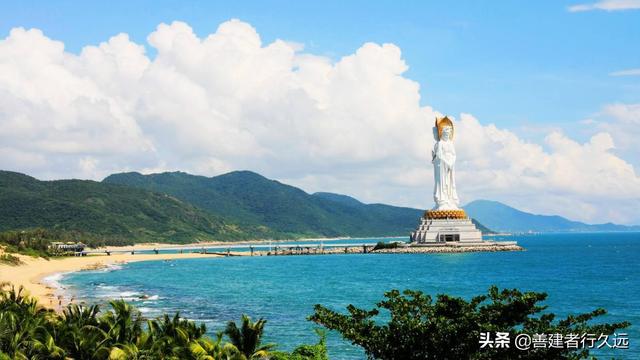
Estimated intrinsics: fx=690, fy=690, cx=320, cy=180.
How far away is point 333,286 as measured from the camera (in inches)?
3637

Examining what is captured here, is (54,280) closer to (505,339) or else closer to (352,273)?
(352,273)

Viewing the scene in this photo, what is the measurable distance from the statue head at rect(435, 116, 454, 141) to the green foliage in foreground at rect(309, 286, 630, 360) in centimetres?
14129

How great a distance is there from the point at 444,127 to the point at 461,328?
14358 cm

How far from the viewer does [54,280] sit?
99.1 metres

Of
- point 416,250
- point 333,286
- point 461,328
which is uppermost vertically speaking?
point 416,250

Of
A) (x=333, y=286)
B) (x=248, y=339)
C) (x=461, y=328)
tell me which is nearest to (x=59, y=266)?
(x=333, y=286)

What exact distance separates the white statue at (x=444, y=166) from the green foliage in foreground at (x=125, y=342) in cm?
13565

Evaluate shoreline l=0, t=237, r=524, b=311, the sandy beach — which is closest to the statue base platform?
shoreline l=0, t=237, r=524, b=311

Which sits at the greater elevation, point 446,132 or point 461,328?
point 446,132

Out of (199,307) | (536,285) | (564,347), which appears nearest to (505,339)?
(564,347)

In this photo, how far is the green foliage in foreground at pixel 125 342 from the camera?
2702cm

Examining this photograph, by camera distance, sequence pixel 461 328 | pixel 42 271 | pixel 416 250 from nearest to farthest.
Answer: pixel 461 328 → pixel 42 271 → pixel 416 250

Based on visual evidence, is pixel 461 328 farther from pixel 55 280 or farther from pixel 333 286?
pixel 55 280

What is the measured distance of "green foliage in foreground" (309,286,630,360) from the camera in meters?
20.6
